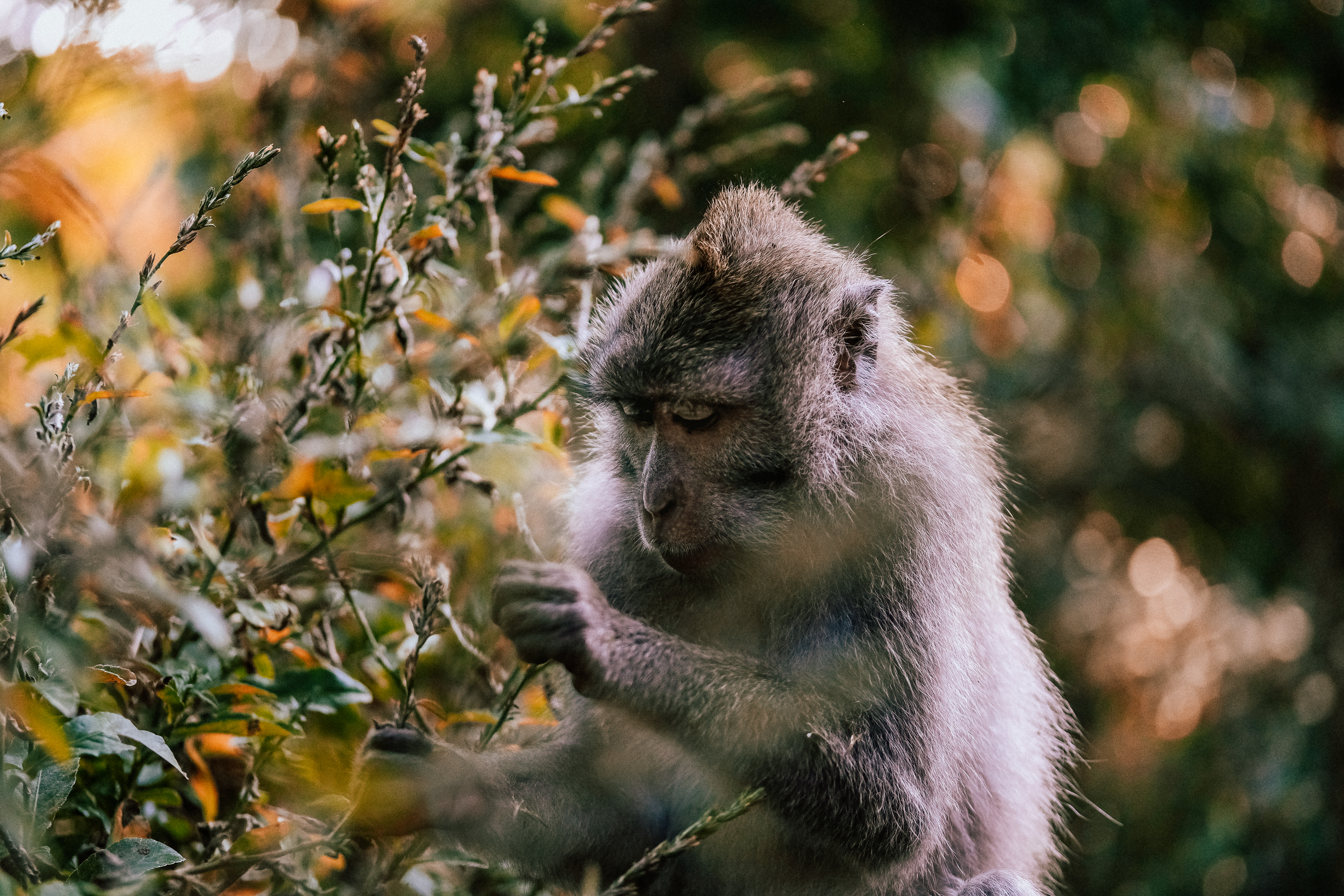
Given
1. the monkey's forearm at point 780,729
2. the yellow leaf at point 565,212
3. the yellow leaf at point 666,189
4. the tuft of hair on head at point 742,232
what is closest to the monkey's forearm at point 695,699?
the monkey's forearm at point 780,729

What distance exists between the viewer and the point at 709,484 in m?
2.49

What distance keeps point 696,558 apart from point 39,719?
4.81ft

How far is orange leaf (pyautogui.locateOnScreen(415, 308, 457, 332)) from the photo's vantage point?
2.40m

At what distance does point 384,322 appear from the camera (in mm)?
2551

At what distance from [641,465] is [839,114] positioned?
415 cm

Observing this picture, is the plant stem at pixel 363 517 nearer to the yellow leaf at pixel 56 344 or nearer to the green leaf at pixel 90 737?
the yellow leaf at pixel 56 344

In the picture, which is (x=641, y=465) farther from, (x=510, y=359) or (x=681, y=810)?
(x=681, y=810)

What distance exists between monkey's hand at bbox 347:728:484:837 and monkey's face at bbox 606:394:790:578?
0.65m

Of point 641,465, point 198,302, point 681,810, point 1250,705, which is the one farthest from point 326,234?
point 1250,705

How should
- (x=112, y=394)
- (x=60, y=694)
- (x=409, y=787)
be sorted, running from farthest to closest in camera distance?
(x=409, y=787), (x=112, y=394), (x=60, y=694)

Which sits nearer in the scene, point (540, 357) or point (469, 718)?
point (469, 718)

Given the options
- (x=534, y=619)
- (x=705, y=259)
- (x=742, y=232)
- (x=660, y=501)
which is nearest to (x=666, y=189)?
(x=742, y=232)

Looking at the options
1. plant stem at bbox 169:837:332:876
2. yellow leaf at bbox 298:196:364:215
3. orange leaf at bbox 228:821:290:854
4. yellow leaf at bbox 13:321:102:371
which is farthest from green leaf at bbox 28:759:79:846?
yellow leaf at bbox 298:196:364:215

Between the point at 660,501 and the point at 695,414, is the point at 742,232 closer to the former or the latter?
the point at 695,414
